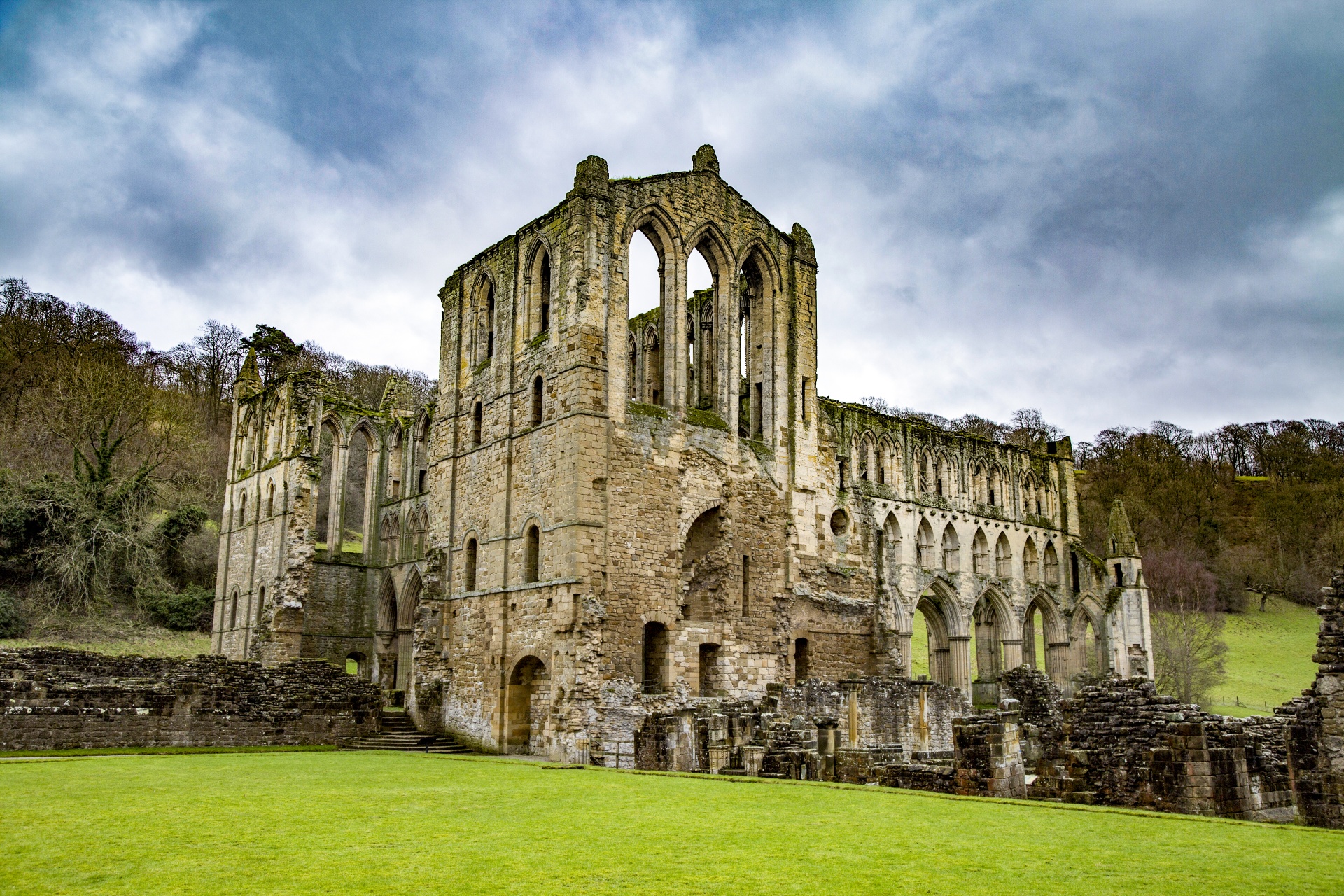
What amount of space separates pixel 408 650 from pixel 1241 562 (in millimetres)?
43010

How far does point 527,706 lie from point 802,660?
7.44 meters

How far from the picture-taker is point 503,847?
26.3 ft

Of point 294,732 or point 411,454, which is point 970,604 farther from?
point 294,732

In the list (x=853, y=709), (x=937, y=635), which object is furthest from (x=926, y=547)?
(x=853, y=709)

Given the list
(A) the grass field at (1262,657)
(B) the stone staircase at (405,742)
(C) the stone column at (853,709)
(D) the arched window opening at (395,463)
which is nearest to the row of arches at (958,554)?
(A) the grass field at (1262,657)

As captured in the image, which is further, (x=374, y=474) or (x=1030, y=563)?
(x=1030, y=563)

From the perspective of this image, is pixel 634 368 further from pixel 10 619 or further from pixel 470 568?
pixel 10 619

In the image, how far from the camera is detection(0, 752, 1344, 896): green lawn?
21.8 ft

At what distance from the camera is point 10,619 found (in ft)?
107

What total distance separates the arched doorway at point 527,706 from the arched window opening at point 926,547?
17.8 metres

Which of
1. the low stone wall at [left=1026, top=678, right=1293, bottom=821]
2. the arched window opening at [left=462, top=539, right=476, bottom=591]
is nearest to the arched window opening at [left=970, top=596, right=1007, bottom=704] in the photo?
the arched window opening at [left=462, top=539, right=476, bottom=591]

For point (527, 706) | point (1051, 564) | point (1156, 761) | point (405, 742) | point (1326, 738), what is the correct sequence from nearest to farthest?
1. point (1156, 761)
2. point (1326, 738)
3. point (405, 742)
4. point (527, 706)
5. point (1051, 564)

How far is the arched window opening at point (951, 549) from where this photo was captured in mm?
37562

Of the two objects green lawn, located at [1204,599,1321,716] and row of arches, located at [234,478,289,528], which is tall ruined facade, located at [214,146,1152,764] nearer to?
row of arches, located at [234,478,289,528]
